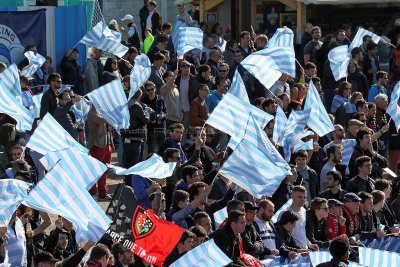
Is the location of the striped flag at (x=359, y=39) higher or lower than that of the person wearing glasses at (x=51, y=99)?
lower

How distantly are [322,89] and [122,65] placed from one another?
387cm

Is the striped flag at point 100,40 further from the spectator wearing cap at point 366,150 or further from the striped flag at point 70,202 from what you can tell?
the striped flag at point 70,202

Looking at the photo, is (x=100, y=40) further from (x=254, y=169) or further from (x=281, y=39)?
(x=254, y=169)

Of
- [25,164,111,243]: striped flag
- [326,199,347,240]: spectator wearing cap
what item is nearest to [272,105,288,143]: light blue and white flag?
[326,199,347,240]: spectator wearing cap

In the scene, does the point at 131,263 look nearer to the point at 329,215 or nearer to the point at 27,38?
the point at 329,215

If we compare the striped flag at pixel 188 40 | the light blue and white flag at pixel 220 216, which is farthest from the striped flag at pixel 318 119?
the striped flag at pixel 188 40

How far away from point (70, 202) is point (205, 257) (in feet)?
4.62

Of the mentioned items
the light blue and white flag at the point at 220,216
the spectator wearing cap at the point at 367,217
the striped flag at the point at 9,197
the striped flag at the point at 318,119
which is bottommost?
the spectator wearing cap at the point at 367,217

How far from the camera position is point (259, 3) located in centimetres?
2634

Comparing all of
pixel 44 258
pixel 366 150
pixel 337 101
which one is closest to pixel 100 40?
pixel 337 101

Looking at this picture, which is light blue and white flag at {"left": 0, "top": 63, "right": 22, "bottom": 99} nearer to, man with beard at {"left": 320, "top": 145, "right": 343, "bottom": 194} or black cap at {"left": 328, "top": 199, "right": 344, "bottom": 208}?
man with beard at {"left": 320, "top": 145, "right": 343, "bottom": 194}

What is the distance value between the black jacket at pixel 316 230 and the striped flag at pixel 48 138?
9.23ft

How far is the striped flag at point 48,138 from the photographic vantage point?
39.4ft

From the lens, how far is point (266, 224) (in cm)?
1206
